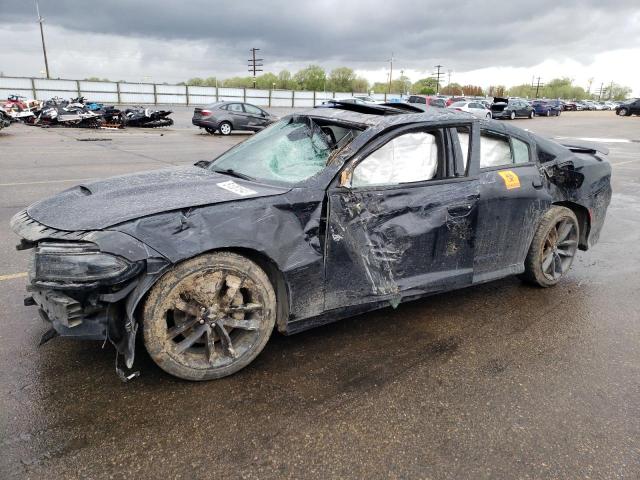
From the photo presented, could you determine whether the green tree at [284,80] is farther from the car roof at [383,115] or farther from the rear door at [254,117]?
the car roof at [383,115]

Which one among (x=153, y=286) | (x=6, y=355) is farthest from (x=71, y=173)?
(x=153, y=286)

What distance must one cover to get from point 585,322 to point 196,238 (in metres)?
3.17

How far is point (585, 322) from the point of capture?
12.8ft

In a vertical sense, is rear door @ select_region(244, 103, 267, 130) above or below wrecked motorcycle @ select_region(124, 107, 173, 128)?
above

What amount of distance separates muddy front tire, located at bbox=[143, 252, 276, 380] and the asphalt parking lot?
15cm

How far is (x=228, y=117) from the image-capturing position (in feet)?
73.3

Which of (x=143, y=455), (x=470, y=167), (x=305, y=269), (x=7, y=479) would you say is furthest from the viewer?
(x=470, y=167)

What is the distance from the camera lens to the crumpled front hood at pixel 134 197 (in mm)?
2646

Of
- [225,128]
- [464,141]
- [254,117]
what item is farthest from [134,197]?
[254,117]

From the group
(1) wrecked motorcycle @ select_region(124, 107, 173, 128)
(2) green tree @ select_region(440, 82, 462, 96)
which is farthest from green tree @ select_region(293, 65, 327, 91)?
(1) wrecked motorcycle @ select_region(124, 107, 173, 128)

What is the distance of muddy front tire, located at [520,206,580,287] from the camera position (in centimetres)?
435

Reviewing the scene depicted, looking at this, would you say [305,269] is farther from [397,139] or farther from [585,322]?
[585,322]

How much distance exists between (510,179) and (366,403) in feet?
7.48

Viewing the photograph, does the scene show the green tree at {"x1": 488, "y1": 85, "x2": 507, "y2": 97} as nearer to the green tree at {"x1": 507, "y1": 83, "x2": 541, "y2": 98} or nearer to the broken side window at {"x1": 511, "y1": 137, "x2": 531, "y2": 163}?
the green tree at {"x1": 507, "y1": 83, "x2": 541, "y2": 98}
